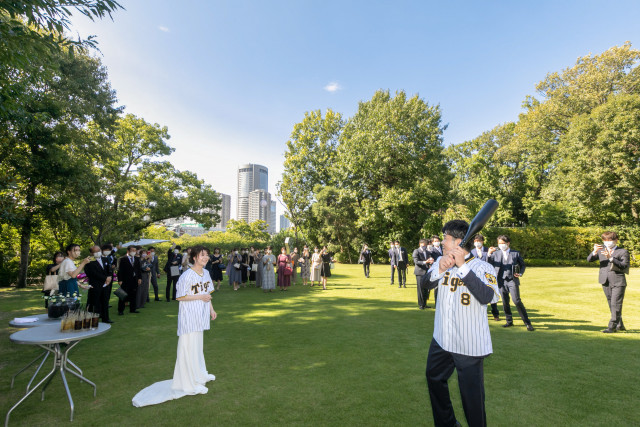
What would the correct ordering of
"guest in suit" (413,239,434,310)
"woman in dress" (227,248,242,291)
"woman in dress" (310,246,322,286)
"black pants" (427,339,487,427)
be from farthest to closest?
"woman in dress" (310,246,322,286)
"woman in dress" (227,248,242,291)
"guest in suit" (413,239,434,310)
"black pants" (427,339,487,427)

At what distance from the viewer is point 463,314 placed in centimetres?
274

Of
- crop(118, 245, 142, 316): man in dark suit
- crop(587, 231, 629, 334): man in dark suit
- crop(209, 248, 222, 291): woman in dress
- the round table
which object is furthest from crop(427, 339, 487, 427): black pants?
crop(209, 248, 222, 291): woman in dress

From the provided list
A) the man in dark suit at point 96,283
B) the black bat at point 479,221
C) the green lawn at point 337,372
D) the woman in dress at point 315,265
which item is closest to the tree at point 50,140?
the man in dark suit at point 96,283

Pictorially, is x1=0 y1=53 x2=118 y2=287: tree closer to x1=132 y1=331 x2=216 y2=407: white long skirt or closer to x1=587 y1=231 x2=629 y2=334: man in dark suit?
x1=132 y1=331 x2=216 y2=407: white long skirt

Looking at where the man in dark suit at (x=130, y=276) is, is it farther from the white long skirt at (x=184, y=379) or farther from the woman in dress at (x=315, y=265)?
the woman in dress at (x=315, y=265)

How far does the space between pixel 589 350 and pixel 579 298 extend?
256 inches

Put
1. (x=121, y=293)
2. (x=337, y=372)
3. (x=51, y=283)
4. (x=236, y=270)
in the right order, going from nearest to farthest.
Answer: (x=337, y=372) < (x=51, y=283) < (x=121, y=293) < (x=236, y=270)

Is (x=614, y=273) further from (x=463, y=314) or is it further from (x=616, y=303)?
(x=463, y=314)

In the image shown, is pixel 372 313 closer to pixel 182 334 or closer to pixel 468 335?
pixel 182 334

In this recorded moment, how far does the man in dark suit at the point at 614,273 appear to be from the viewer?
648 centimetres

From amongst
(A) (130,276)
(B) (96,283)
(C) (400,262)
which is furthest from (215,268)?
(C) (400,262)

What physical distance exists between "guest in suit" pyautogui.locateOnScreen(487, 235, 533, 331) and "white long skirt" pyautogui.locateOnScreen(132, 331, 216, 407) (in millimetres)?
6396

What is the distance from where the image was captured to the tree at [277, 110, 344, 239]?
35844 mm

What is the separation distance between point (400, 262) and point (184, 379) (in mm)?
11031
